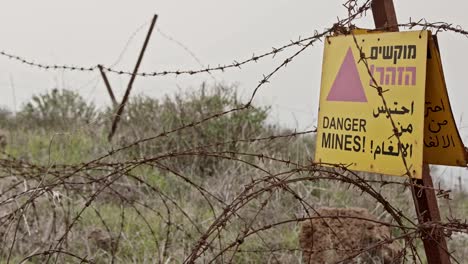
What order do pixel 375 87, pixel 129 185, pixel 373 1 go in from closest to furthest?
pixel 375 87 → pixel 373 1 → pixel 129 185

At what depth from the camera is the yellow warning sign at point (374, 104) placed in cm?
200

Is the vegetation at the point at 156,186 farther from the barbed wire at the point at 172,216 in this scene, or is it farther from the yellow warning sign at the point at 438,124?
the yellow warning sign at the point at 438,124

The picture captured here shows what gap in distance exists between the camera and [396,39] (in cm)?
206

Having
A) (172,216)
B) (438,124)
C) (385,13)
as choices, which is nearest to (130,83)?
(172,216)

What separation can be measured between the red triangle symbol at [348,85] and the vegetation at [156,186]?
0.24 meters

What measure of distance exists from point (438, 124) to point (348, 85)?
27 cm

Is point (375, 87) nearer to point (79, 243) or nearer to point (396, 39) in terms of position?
point (396, 39)

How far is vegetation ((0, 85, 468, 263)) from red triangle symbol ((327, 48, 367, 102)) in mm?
237

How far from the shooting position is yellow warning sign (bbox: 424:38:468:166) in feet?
6.77

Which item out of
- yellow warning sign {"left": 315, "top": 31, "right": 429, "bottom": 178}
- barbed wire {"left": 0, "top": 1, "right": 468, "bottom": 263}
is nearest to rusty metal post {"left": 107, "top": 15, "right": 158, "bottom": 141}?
barbed wire {"left": 0, "top": 1, "right": 468, "bottom": 263}

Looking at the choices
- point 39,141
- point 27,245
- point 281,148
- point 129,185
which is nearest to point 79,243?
point 27,245

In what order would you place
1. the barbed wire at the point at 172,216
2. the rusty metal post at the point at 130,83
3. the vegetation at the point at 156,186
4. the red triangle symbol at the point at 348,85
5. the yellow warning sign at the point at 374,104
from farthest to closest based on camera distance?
1. the rusty metal post at the point at 130,83
2. the barbed wire at the point at 172,216
3. the vegetation at the point at 156,186
4. the red triangle symbol at the point at 348,85
5. the yellow warning sign at the point at 374,104

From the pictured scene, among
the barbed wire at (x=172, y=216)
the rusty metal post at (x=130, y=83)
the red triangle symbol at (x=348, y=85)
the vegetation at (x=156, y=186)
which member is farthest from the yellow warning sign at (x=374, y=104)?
the rusty metal post at (x=130, y=83)

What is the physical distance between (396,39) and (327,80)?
245 mm
